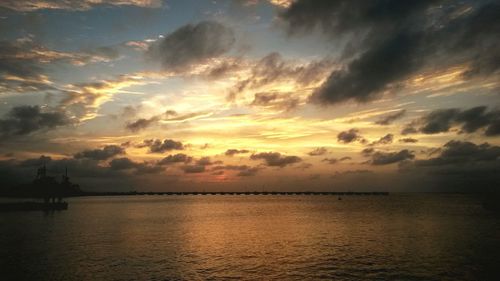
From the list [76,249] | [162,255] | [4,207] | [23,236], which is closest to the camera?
[162,255]

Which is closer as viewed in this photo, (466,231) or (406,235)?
(406,235)

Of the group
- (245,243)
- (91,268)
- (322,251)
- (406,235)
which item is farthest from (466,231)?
(91,268)

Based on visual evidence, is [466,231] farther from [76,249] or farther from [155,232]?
[76,249]

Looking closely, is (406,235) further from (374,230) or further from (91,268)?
(91,268)

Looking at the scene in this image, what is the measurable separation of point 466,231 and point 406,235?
696 inches

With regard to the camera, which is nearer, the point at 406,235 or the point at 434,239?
the point at 434,239

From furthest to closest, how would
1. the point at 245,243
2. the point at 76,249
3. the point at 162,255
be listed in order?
the point at 245,243 < the point at 76,249 < the point at 162,255

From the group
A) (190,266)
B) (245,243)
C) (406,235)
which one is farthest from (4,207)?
(406,235)

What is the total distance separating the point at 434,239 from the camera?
74.8 meters

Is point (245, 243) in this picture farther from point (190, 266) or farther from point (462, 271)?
point (462, 271)

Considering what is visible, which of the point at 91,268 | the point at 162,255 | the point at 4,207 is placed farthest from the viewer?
the point at 4,207

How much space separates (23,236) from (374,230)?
3084 inches

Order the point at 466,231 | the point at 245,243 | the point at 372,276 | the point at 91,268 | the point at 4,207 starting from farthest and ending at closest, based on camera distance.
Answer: the point at 4,207 → the point at 466,231 → the point at 245,243 → the point at 91,268 → the point at 372,276

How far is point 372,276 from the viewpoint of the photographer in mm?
44875
